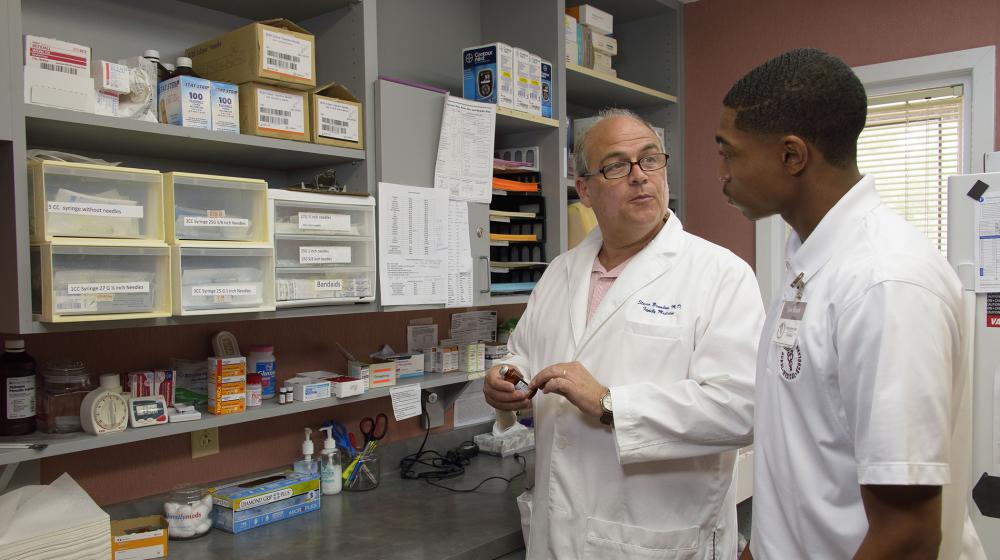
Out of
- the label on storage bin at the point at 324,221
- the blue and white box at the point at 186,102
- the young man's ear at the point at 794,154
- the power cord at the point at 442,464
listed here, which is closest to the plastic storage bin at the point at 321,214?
the label on storage bin at the point at 324,221

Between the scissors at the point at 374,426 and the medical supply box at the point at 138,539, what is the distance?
0.75 metres

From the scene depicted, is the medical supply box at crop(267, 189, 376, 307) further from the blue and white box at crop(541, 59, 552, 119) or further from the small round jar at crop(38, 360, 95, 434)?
the blue and white box at crop(541, 59, 552, 119)

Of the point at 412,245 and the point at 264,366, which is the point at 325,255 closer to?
the point at 412,245

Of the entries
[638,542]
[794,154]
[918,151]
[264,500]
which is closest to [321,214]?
[264,500]

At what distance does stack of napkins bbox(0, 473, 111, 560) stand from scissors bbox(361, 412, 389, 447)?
3.04 feet

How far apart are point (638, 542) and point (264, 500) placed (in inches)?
36.9

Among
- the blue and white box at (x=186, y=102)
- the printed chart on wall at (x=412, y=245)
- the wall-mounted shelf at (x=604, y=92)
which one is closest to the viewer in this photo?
the blue and white box at (x=186, y=102)

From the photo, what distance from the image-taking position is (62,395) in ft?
5.27

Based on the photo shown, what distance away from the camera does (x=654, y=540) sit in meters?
1.56

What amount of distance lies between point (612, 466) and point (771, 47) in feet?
7.40

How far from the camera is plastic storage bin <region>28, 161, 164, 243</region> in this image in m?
1.39

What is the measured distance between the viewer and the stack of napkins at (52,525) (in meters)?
1.39

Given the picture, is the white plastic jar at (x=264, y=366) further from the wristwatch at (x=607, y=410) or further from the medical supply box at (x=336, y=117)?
the wristwatch at (x=607, y=410)

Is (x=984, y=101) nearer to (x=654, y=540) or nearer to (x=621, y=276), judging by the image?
(x=621, y=276)
